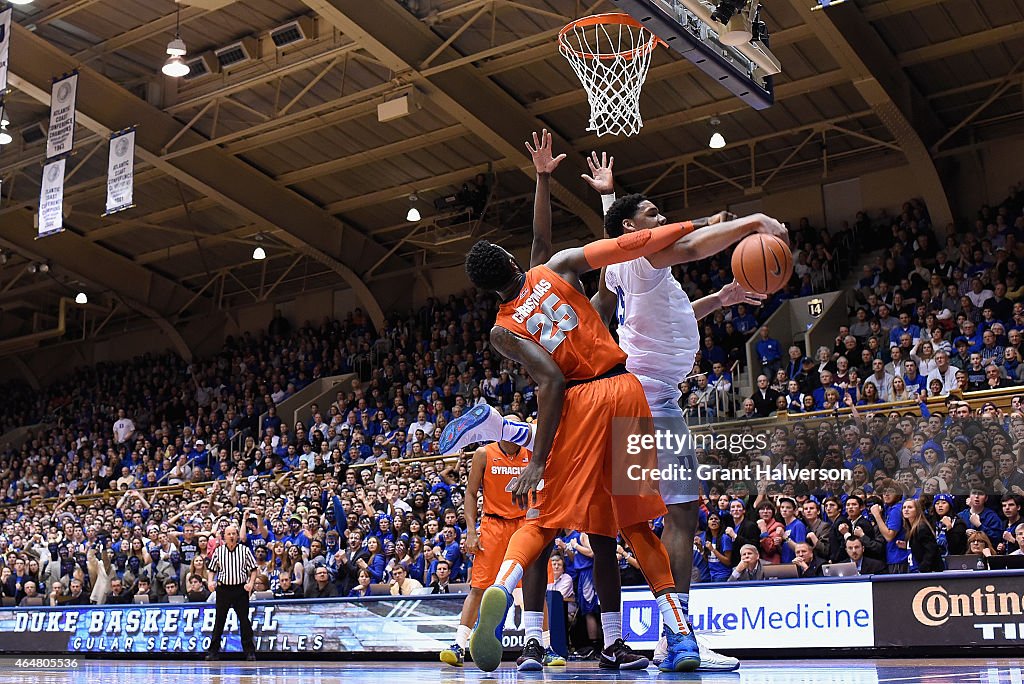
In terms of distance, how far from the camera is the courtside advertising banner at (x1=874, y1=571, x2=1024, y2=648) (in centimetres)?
830

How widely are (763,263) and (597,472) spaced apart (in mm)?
1325

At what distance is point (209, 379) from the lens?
28219 mm

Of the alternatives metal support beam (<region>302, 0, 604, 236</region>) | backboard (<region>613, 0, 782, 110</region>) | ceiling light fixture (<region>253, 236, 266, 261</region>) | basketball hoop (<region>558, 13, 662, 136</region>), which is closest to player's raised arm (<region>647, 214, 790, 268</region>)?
backboard (<region>613, 0, 782, 110</region>)

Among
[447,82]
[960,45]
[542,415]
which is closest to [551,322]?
[542,415]

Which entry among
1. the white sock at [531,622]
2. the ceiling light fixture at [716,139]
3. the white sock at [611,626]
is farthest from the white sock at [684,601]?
the ceiling light fixture at [716,139]

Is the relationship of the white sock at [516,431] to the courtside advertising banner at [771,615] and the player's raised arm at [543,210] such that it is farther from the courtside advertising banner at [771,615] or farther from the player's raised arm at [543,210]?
the courtside advertising banner at [771,615]

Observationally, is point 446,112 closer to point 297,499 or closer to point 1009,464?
point 297,499

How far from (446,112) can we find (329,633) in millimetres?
10308

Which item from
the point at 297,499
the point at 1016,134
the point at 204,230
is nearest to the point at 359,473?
the point at 297,499

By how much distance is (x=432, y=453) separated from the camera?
63.2ft

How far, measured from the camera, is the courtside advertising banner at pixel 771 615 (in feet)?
30.0

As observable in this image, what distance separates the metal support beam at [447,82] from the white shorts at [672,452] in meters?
11.1

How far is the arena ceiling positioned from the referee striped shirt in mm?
7510

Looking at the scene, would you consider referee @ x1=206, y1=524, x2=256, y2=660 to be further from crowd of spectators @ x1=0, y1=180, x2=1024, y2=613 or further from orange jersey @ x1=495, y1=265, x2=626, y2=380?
orange jersey @ x1=495, y1=265, x2=626, y2=380
